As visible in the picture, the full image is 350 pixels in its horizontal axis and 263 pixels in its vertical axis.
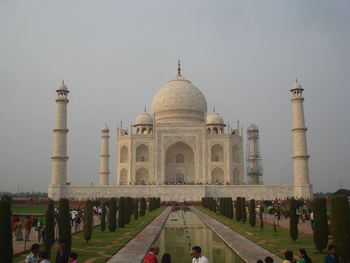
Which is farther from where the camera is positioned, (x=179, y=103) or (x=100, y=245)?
(x=179, y=103)

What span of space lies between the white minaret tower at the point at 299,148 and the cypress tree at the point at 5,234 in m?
22.8

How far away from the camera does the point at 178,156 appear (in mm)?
34156

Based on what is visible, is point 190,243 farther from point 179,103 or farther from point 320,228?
point 179,103

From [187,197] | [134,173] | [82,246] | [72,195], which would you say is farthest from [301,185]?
[82,246]

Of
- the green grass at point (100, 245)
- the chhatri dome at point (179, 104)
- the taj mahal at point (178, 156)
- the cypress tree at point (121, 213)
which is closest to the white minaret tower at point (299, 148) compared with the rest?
the taj mahal at point (178, 156)

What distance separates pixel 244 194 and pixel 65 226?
66.4 feet

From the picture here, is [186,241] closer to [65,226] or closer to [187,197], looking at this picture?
[65,226]

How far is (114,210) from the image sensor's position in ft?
42.0

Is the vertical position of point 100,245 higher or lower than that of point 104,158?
lower

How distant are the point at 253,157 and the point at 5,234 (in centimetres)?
3597

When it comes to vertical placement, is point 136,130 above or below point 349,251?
above

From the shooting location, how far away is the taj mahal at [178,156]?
27.8m

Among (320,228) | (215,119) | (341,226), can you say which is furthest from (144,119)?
(341,226)

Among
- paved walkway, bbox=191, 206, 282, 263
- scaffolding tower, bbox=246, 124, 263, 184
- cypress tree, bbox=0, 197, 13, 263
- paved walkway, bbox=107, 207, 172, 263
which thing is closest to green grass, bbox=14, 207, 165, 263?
paved walkway, bbox=107, 207, 172, 263
